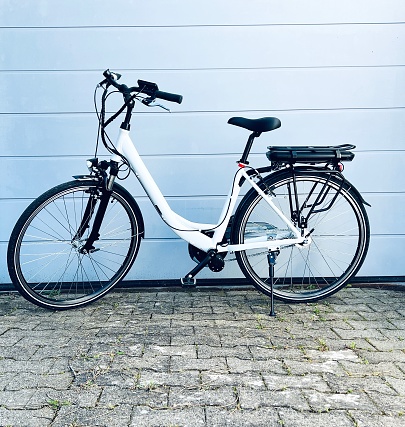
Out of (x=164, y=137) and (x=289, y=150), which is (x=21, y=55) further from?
(x=289, y=150)

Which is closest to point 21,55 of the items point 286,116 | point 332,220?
point 286,116

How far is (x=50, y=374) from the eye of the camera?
2.83 meters

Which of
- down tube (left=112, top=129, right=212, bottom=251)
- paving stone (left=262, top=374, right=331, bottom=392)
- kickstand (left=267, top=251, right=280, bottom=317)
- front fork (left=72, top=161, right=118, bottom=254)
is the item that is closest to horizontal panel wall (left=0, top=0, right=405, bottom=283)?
down tube (left=112, top=129, right=212, bottom=251)

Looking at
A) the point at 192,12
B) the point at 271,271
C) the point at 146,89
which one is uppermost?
the point at 192,12

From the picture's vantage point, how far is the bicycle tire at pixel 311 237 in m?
3.92

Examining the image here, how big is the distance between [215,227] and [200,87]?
108 centimetres

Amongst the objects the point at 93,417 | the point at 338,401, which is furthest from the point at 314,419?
the point at 93,417

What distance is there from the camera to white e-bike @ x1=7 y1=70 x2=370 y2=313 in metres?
3.75

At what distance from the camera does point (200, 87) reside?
4297 millimetres

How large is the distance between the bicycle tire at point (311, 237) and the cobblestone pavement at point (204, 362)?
8.5 inches

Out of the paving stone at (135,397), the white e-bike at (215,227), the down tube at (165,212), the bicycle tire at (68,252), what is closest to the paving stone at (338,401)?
the paving stone at (135,397)

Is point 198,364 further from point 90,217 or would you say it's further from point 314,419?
point 90,217

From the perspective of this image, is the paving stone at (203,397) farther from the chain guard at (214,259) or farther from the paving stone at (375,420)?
the chain guard at (214,259)

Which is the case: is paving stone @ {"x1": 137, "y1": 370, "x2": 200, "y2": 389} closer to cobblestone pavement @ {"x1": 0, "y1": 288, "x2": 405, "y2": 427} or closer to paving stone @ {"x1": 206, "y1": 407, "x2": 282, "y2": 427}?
cobblestone pavement @ {"x1": 0, "y1": 288, "x2": 405, "y2": 427}
